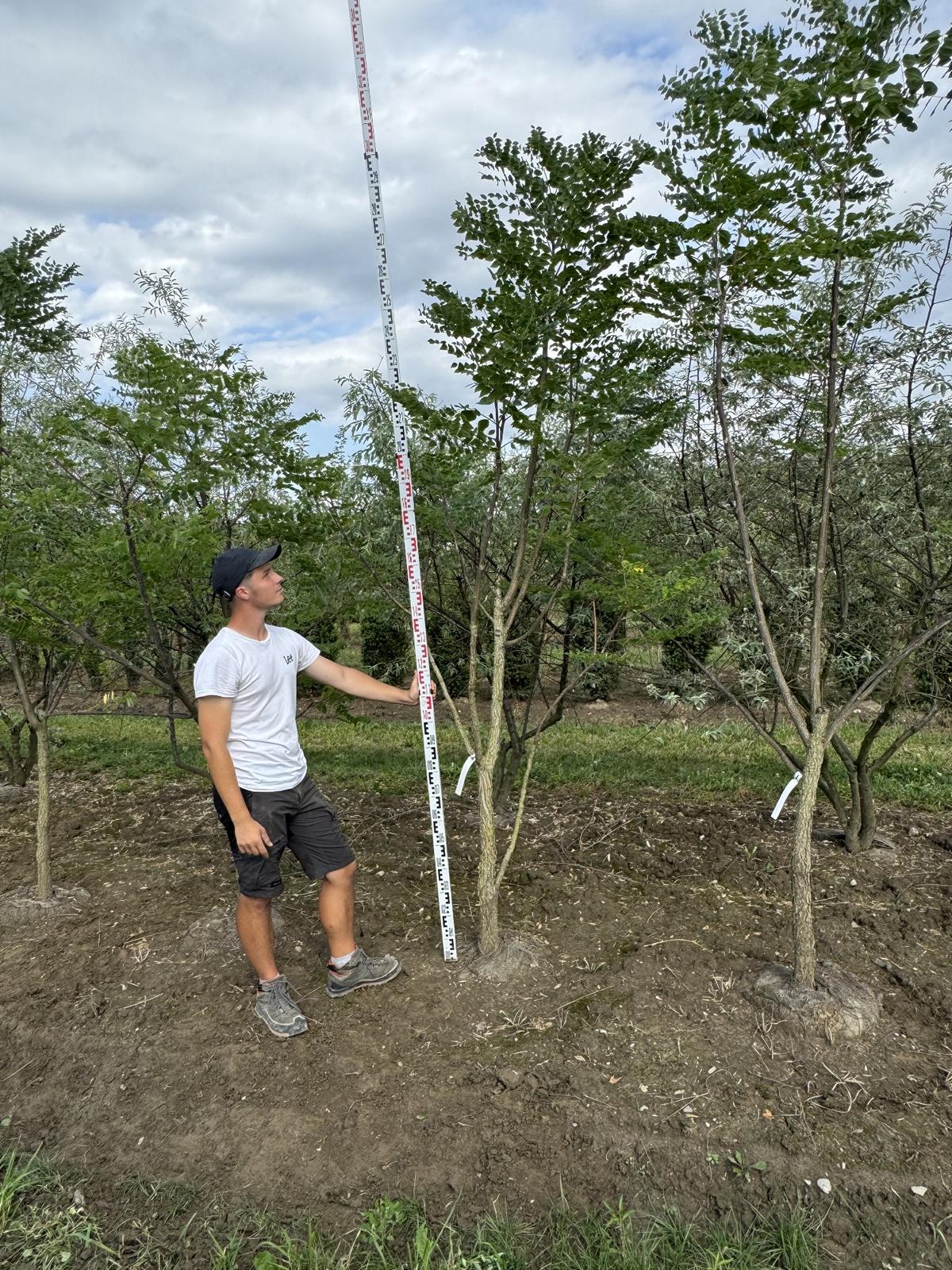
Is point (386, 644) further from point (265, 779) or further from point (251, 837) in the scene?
point (251, 837)

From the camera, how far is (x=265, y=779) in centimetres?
299

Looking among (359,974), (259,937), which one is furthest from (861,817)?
(259,937)

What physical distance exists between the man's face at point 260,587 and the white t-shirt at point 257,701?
15cm

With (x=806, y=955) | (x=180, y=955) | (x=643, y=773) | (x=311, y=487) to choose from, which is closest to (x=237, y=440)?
(x=311, y=487)

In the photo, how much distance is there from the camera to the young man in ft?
9.35

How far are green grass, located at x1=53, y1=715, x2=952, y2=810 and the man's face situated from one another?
7.82 feet

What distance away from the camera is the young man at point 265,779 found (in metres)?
2.85

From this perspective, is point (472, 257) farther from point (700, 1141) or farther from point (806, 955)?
point (700, 1141)

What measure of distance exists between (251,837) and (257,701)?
0.50 m

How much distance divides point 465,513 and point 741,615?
1.67 meters

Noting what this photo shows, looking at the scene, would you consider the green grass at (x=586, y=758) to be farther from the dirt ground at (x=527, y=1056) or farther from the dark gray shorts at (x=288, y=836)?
the dark gray shorts at (x=288, y=836)

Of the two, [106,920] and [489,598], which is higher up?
[489,598]

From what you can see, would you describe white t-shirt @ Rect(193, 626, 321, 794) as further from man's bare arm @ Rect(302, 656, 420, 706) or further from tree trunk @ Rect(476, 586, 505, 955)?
tree trunk @ Rect(476, 586, 505, 955)

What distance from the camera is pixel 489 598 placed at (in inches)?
186
